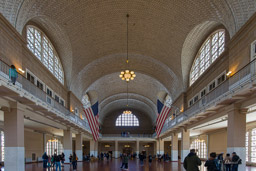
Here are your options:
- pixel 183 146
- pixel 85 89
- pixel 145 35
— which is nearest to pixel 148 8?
pixel 145 35

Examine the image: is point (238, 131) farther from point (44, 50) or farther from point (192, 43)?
point (44, 50)

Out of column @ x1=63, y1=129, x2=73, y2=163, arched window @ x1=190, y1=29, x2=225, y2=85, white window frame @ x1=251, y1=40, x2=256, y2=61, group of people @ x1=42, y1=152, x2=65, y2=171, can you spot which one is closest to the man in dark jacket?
white window frame @ x1=251, y1=40, x2=256, y2=61

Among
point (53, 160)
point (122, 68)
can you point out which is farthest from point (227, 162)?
point (122, 68)

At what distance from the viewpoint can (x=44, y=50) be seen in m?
22.6

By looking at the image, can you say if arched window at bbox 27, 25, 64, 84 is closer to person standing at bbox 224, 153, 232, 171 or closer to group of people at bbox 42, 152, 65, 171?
group of people at bbox 42, 152, 65, 171

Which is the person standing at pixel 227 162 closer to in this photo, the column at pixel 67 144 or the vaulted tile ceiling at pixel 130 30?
the vaulted tile ceiling at pixel 130 30

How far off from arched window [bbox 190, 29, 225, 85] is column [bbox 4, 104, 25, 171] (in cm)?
1434

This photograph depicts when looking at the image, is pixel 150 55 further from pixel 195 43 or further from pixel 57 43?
pixel 57 43

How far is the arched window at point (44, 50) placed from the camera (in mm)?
19500

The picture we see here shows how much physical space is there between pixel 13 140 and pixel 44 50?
1028 centimetres

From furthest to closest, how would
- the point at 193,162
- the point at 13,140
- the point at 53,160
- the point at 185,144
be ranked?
1. the point at 185,144
2. the point at 53,160
3. the point at 13,140
4. the point at 193,162

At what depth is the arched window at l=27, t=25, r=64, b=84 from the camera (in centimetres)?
1950

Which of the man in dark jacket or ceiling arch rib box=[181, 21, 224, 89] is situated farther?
ceiling arch rib box=[181, 21, 224, 89]

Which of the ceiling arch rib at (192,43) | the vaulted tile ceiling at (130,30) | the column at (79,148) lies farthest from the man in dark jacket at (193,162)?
the column at (79,148)
